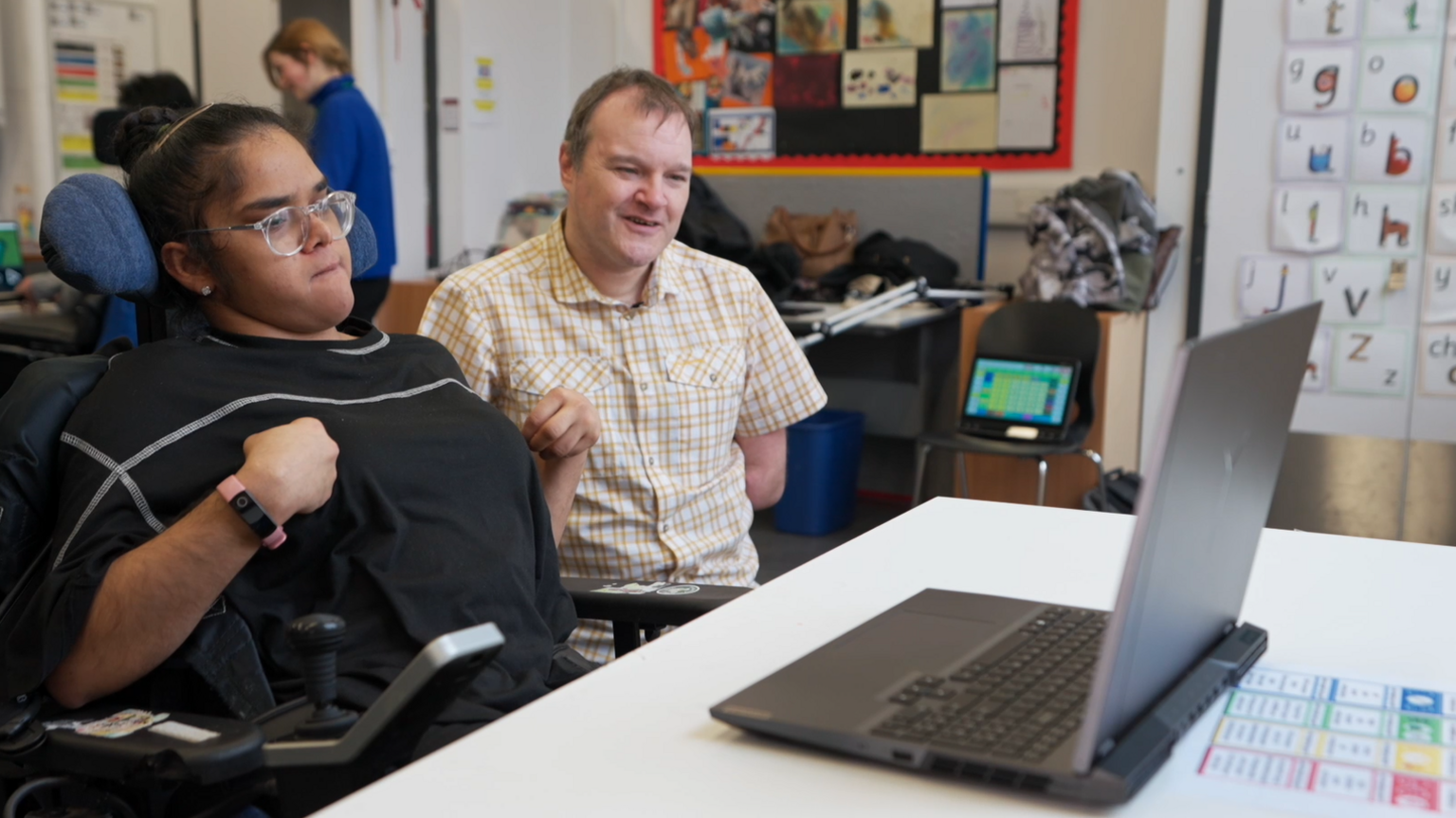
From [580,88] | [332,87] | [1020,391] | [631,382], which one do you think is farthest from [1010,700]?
[580,88]

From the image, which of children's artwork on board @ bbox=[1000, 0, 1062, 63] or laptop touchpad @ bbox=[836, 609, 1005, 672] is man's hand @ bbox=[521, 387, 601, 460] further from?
children's artwork on board @ bbox=[1000, 0, 1062, 63]

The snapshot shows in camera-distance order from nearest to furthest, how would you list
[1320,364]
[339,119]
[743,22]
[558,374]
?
[558,374] → [1320,364] → [339,119] → [743,22]

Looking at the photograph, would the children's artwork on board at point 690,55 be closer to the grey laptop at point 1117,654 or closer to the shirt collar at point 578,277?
the shirt collar at point 578,277

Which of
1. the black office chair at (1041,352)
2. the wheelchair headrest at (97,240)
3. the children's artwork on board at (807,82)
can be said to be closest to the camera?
the wheelchair headrest at (97,240)

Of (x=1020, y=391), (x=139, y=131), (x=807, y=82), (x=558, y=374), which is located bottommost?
(x=1020, y=391)

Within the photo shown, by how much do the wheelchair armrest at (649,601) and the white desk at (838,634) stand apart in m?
0.19

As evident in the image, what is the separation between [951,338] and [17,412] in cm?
365

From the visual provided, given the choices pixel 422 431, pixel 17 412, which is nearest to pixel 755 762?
pixel 422 431

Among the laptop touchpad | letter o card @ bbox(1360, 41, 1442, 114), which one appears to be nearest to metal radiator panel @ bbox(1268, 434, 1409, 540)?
letter o card @ bbox(1360, 41, 1442, 114)

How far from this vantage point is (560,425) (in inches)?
62.8

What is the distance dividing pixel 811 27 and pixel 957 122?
27.5 inches

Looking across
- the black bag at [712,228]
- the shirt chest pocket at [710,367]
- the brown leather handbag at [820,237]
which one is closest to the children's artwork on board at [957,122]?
the brown leather handbag at [820,237]

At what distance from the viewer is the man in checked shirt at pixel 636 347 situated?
189cm

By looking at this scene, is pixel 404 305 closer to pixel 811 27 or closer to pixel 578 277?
pixel 811 27
